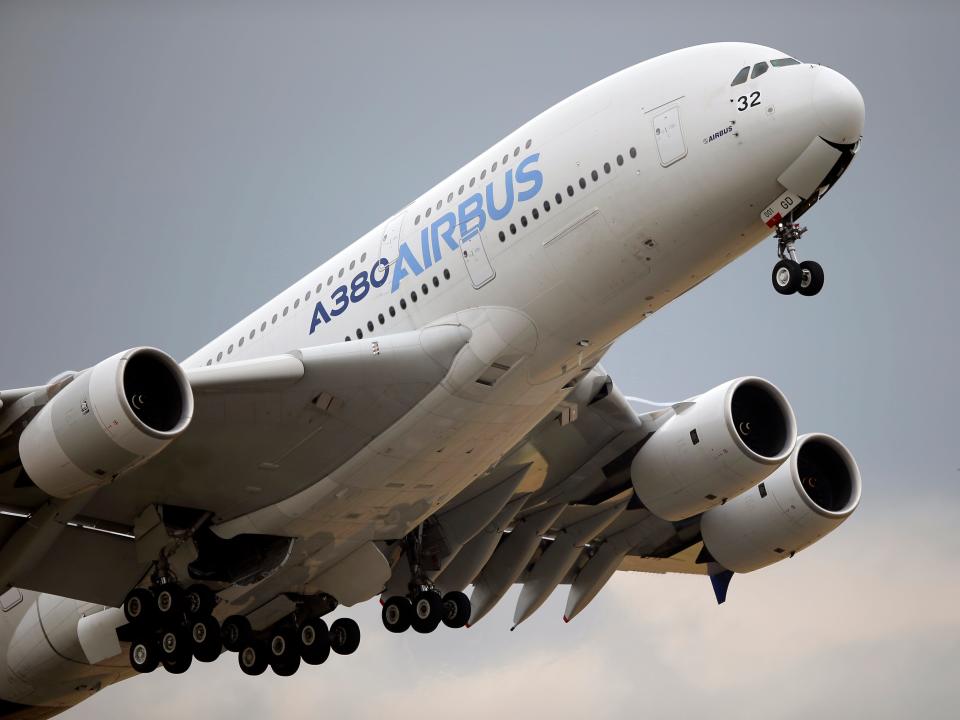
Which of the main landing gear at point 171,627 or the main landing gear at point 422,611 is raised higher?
the main landing gear at point 171,627

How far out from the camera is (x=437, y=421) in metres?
20.1

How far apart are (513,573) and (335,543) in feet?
14.9

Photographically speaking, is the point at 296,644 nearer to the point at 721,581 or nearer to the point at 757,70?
the point at 721,581

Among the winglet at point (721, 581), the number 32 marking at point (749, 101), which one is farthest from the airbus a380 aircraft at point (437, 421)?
the winglet at point (721, 581)

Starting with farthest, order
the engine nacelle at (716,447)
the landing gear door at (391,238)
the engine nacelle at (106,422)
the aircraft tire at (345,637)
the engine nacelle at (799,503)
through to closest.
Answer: the engine nacelle at (799,503) → the aircraft tire at (345,637) → the engine nacelle at (716,447) → the landing gear door at (391,238) → the engine nacelle at (106,422)

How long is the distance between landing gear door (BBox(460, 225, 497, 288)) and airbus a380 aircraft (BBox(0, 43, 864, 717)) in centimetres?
3

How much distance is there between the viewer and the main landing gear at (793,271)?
61.8 feet

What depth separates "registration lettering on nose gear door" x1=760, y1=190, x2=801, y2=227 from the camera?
725 inches

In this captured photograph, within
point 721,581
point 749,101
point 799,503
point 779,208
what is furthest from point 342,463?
point 721,581

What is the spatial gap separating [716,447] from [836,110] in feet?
23.5

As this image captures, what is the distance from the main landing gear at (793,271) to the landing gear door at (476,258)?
3.70 metres

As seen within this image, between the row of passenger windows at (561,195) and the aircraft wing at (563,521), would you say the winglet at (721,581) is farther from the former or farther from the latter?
the row of passenger windows at (561,195)

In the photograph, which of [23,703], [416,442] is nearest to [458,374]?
[416,442]

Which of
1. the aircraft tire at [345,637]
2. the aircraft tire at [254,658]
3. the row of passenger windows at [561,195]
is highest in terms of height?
the row of passenger windows at [561,195]
